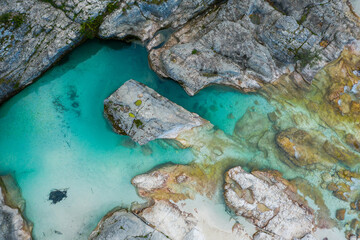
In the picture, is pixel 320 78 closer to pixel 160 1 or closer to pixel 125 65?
pixel 160 1

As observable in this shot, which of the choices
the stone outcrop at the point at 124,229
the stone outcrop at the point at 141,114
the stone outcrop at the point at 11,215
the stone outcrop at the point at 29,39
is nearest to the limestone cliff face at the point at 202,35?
the stone outcrop at the point at 29,39

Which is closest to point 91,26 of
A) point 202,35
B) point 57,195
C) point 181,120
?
point 202,35

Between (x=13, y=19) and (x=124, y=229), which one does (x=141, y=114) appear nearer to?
(x=124, y=229)

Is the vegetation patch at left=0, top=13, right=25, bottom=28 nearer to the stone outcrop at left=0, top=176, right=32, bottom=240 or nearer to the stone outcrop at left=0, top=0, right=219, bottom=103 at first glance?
the stone outcrop at left=0, top=0, right=219, bottom=103

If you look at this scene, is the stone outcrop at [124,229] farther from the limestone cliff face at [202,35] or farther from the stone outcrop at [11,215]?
the limestone cliff face at [202,35]

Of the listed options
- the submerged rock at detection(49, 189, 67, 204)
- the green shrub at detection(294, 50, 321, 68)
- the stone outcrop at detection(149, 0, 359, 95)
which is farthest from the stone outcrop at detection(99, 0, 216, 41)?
the submerged rock at detection(49, 189, 67, 204)
